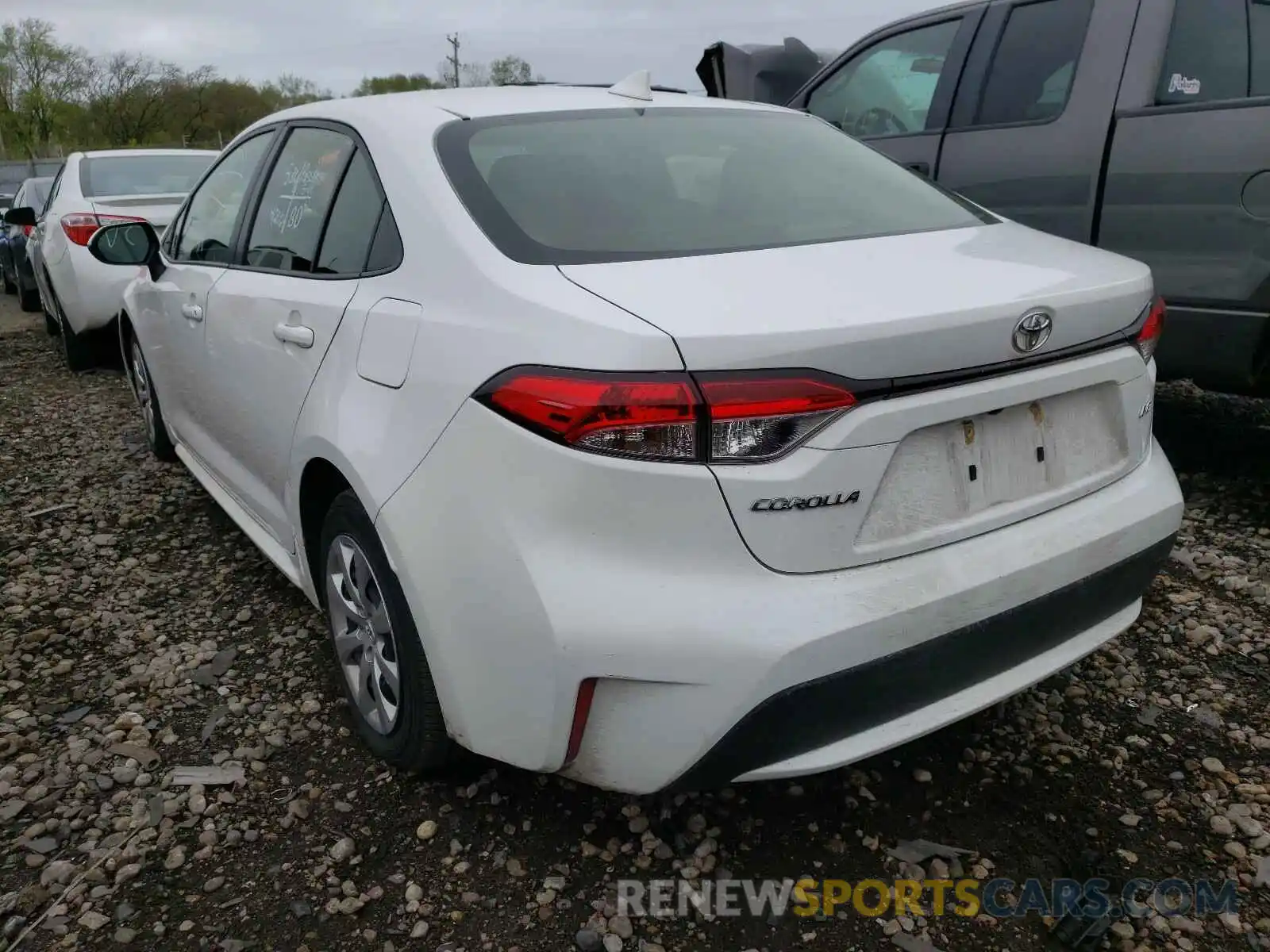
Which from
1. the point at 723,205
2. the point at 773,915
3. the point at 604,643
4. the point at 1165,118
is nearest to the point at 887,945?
the point at 773,915

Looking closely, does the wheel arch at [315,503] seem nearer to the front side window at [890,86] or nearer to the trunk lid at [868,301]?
the trunk lid at [868,301]

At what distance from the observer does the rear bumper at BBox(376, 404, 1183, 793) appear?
1.62 meters

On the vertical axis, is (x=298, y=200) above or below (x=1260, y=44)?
below

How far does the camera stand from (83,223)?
6.56 meters

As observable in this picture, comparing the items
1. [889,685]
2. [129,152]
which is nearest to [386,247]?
[889,685]

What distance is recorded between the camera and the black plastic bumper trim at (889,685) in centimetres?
167

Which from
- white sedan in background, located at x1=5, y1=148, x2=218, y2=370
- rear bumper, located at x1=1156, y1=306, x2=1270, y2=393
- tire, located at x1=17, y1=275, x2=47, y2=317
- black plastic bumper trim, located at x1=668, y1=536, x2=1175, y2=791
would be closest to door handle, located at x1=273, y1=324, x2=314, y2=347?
black plastic bumper trim, located at x1=668, y1=536, x2=1175, y2=791

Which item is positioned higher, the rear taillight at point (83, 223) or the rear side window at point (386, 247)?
the rear side window at point (386, 247)

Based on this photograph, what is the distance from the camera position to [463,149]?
2232mm

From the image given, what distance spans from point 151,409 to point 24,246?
270 inches

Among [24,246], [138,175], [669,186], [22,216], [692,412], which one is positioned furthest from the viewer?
[24,246]

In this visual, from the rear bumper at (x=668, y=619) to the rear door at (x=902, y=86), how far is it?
3.02 m

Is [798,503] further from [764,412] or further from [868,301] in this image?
[868,301]

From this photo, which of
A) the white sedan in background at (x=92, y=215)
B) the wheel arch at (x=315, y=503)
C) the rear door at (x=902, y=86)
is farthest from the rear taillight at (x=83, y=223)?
the wheel arch at (x=315, y=503)
